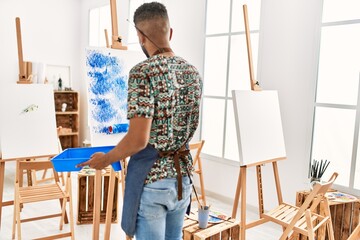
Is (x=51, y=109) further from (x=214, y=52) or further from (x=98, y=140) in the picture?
(x=214, y=52)

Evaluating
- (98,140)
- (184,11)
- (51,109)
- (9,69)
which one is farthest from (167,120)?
(9,69)

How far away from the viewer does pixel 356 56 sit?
2898 millimetres

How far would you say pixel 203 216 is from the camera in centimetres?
221

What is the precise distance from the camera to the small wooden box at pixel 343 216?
270 centimetres

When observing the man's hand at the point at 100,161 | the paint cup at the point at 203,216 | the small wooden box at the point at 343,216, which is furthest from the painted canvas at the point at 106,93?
the small wooden box at the point at 343,216

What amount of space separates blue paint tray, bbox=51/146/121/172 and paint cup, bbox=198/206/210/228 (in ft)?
1.94

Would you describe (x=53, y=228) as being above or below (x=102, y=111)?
below

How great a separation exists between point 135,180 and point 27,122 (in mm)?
1809

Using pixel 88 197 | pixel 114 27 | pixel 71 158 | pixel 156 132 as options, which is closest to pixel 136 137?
pixel 156 132

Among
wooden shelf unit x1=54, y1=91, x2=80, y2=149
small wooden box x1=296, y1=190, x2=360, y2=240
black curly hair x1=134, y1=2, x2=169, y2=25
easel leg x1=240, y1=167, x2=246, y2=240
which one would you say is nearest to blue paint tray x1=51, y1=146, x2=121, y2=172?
black curly hair x1=134, y1=2, x2=169, y2=25

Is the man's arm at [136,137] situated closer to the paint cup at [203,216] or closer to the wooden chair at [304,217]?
the paint cup at [203,216]

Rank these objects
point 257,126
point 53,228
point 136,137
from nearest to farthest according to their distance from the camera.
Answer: point 136,137 → point 257,126 → point 53,228

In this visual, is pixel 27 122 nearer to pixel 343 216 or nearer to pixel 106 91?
pixel 106 91

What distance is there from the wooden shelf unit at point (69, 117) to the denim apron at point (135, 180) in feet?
15.4
